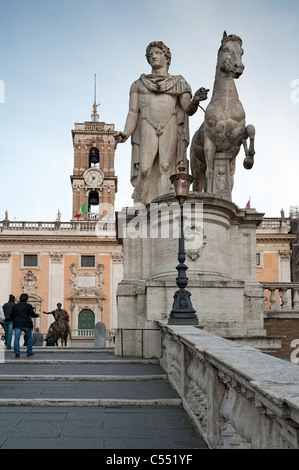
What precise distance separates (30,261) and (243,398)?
5117cm

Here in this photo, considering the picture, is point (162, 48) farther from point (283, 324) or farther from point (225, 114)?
point (283, 324)

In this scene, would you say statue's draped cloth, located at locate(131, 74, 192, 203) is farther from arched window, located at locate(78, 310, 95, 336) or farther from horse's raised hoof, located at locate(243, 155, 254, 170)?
arched window, located at locate(78, 310, 95, 336)

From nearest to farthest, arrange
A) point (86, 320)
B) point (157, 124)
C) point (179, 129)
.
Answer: point (157, 124), point (179, 129), point (86, 320)

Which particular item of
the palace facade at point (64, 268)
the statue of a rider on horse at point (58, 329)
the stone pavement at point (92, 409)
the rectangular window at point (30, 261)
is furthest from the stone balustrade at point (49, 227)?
the stone pavement at point (92, 409)

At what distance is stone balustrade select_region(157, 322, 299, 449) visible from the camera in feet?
7.97

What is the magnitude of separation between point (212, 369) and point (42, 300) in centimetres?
4955

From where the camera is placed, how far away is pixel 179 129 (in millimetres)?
12773

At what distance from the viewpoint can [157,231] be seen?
37.2ft

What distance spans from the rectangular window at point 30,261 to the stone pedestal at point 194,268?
4238 centimetres

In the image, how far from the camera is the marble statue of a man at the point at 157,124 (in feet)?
41.1

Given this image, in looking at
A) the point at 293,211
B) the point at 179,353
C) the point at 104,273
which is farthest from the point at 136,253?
the point at 293,211

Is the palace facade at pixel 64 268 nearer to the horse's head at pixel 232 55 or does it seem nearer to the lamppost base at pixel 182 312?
the horse's head at pixel 232 55

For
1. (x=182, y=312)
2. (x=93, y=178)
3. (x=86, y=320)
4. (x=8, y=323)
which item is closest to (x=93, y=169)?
(x=93, y=178)

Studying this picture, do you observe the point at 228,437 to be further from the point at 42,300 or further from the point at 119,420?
the point at 42,300
